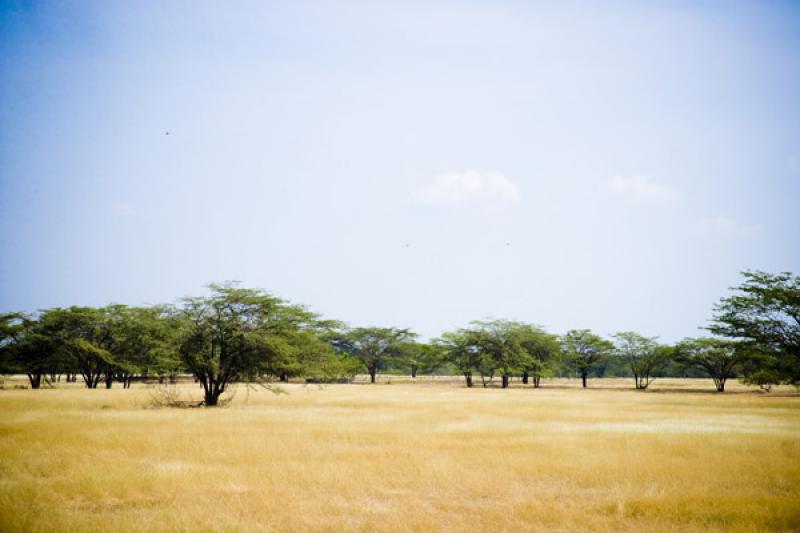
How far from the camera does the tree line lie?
109ft

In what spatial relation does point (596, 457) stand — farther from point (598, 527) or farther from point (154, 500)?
point (154, 500)

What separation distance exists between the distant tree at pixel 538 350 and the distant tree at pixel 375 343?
30177 millimetres

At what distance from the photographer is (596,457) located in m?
15.0

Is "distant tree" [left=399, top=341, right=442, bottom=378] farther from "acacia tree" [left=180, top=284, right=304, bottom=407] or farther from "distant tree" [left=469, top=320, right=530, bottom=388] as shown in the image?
"acacia tree" [left=180, top=284, right=304, bottom=407]

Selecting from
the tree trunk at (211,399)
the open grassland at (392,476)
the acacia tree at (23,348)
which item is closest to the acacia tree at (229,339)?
the tree trunk at (211,399)

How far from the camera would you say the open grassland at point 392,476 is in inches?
369

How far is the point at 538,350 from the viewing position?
246 feet

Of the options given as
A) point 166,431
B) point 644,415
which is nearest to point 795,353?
point 644,415

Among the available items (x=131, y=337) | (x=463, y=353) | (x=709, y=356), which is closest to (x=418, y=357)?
(x=463, y=353)

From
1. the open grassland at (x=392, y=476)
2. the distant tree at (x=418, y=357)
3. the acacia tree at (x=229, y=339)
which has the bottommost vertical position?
the distant tree at (x=418, y=357)

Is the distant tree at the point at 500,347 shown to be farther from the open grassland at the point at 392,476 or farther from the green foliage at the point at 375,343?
the open grassland at the point at 392,476

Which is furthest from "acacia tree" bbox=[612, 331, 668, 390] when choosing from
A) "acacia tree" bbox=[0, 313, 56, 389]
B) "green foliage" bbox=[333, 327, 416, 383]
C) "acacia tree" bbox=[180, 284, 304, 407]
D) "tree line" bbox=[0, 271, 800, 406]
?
"acacia tree" bbox=[0, 313, 56, 389]

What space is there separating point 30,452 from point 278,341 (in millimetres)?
18000

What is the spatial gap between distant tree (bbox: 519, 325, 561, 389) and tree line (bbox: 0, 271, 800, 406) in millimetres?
194
